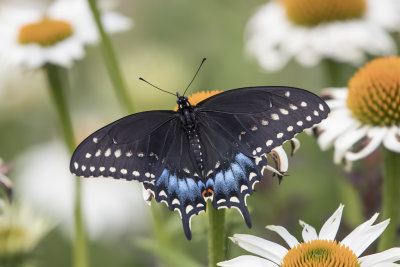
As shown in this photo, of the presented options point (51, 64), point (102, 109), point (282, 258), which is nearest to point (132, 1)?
point (102, 109)

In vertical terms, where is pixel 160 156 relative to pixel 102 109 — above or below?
below

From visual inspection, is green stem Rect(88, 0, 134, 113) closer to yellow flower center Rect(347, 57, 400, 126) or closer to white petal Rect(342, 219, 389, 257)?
yellow flower center Rect(347, 57, 400, 126)

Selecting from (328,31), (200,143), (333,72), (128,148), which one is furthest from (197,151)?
(328,31)

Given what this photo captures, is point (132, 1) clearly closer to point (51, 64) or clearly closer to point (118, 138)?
point (51, 64)

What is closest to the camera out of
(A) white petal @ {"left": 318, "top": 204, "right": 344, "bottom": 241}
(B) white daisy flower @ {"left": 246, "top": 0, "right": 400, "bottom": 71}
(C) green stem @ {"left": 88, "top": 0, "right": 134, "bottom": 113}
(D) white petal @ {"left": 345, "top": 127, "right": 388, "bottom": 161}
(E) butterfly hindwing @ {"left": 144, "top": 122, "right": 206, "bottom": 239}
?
(A) white petal @ {"left": 318, "top": 204, "right": 344, "bottom": 241}

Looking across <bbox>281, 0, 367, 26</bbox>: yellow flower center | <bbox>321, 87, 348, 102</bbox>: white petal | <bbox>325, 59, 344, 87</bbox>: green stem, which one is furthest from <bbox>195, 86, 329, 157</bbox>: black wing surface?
<bbox>281, 0, 367, 26</bbox>: yellow flower center

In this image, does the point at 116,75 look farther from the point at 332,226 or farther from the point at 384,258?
the point at 384,258
